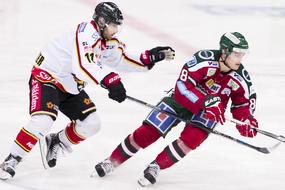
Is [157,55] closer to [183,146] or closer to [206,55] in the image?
[206,55]

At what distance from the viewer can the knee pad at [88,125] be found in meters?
5.52

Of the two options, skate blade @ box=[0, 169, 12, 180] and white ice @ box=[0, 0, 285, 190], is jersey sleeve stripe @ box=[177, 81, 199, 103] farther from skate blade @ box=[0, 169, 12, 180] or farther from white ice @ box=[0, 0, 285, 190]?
skate blade @ box=[0, 169, 12, 180]

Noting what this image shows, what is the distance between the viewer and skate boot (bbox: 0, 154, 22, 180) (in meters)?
5.26

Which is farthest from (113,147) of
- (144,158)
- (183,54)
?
(183,54)

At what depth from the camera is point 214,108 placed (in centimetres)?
509

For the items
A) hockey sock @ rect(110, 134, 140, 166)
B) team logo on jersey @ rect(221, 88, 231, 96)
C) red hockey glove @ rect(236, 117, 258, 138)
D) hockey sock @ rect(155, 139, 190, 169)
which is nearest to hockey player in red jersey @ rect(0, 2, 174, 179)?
hockey sock @ rect(110, 134, 140, 166)

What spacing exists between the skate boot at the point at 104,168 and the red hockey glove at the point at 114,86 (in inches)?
21.7

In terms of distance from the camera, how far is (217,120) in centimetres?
511

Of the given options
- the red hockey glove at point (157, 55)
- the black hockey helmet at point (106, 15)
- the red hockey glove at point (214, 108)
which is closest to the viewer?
the red hockey glove at point (214, 108)

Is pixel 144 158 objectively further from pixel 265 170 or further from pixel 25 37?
pixel 25 37

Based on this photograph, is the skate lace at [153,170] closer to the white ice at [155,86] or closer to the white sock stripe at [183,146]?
the white ice at [155,86]

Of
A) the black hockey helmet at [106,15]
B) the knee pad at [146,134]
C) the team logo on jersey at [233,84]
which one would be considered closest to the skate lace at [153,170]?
the knee pad at [146,134]

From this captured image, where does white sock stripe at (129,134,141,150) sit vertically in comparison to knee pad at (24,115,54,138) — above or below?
above

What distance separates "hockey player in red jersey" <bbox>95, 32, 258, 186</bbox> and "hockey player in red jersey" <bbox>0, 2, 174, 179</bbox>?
0.37 metres
